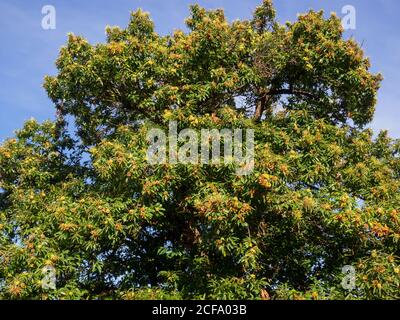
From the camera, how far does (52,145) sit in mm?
12109

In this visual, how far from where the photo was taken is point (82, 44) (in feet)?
36.0

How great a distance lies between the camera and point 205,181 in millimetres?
8742

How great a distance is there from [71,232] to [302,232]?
4291 millimetres

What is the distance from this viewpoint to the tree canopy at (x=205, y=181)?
831 centimetres

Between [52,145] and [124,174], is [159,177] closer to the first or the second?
[124,174]

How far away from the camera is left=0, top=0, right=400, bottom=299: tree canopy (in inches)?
327
